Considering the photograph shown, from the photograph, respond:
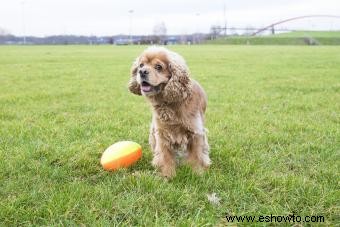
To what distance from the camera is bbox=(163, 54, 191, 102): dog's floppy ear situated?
5016mm

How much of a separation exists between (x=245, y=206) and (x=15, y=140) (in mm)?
3613

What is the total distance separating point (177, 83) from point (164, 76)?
0.59 feet

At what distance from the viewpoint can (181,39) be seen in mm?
127250

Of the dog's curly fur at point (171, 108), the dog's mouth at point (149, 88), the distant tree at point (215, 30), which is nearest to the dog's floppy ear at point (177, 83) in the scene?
the dog's curly fur at point (171, 108)

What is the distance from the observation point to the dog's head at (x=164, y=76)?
501 centimetres

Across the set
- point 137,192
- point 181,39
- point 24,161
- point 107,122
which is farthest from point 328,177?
point 181,39

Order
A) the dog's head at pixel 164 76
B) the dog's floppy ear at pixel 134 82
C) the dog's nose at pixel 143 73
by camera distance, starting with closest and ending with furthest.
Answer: the dog's nose at pixel 143 73
the dog's head at pixel 164 76
the dog's floppy ear at pixel 134 82

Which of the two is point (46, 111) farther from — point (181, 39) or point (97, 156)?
point (181, 39)

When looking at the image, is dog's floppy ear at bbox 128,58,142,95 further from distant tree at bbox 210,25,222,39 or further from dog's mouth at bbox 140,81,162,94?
distant tree at bbox 210,25,222,39

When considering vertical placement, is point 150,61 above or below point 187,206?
above

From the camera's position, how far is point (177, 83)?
16.5ft

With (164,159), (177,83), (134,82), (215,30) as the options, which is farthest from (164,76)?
(215,30)

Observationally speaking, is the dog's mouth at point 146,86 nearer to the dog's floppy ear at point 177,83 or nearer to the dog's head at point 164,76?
the dog's head at point 164,76

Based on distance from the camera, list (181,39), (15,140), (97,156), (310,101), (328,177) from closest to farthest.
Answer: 1. (328,177)
2. (97,156)
3. (15,140)
4. (310,101)
5. (181,39)
